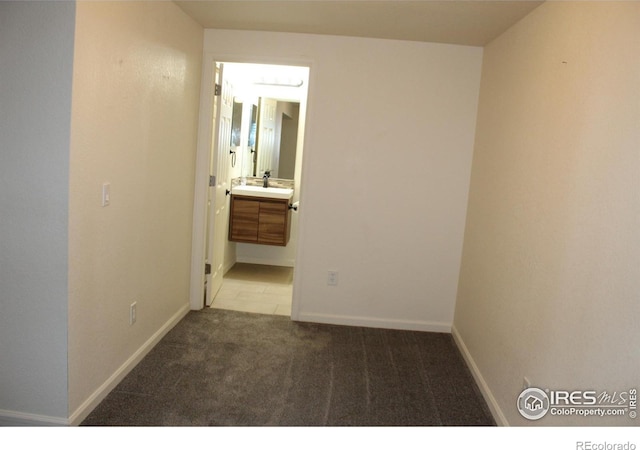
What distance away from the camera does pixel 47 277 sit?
2.10 metres

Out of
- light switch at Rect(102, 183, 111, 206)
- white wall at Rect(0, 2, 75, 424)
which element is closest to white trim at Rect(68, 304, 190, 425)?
white wall at Rect(0, 2, 75, 424)

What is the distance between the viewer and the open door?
151 inches

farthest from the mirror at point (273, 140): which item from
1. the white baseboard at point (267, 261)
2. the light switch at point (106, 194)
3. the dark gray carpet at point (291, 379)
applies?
the light switch at point (106, 194)

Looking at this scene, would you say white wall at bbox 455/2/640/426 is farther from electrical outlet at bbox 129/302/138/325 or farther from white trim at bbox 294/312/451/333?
electrical outlet at bbox 129/302/138/325

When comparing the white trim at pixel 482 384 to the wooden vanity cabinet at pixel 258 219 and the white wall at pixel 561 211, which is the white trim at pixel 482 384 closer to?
the white wall at pixel 561 211

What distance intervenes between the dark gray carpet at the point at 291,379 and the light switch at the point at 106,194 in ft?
3.24

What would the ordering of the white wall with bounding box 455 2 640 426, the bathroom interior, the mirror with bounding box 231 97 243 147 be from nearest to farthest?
the white wall with bounding box 455 2 640 426 < the bathroom interior < the mirror with bounding box 231 97 243 147

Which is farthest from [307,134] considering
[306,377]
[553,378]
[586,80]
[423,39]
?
[553,378]

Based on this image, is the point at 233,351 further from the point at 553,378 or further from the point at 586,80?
the point at 586,80

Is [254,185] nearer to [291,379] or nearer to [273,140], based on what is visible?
[273,140]

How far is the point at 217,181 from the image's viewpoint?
13.0 feet

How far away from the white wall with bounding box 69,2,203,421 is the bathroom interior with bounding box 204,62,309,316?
0.46m

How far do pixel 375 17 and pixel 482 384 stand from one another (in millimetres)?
2252
